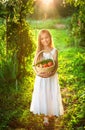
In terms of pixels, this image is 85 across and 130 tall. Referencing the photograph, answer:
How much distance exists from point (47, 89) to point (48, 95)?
0.12 metres

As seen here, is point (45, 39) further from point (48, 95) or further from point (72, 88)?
point (72, 88)

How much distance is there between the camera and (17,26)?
882 cm

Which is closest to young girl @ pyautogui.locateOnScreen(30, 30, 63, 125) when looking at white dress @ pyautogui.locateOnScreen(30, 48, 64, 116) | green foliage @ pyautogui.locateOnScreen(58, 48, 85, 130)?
white dress @ pyautogui.locateOnScreen(30, 48, 64, 116)

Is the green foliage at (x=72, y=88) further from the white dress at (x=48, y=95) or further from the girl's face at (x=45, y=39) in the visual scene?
the girl's face at (x=45, y=39)

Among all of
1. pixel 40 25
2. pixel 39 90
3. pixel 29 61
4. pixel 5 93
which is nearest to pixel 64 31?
pixel 40 25

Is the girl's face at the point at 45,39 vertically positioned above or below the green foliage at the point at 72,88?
above

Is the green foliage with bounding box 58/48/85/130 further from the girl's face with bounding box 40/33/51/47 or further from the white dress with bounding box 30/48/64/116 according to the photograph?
the girl's face with bounding box 40/33/51/47

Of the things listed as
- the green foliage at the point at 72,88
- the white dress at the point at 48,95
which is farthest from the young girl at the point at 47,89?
the green foliage at the point at 72,88

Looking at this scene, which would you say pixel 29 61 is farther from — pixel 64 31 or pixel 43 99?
pixel 64 31

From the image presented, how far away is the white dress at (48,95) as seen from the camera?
6.59 meters

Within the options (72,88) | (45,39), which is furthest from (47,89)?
(72,88)

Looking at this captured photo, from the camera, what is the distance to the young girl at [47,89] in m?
6.55

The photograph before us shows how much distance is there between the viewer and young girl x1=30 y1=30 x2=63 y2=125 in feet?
21.5

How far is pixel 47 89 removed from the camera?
261 inches
